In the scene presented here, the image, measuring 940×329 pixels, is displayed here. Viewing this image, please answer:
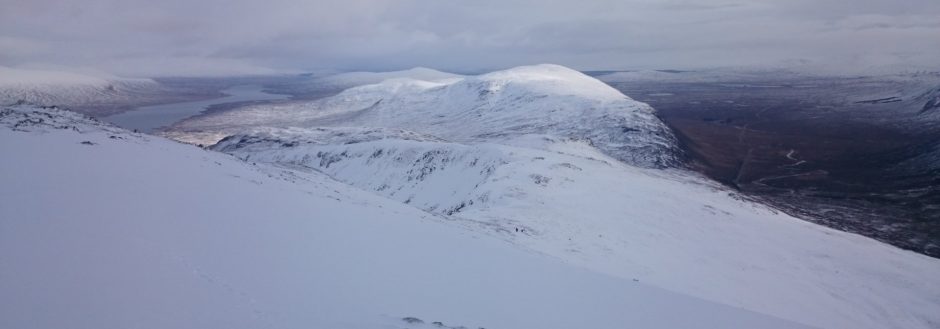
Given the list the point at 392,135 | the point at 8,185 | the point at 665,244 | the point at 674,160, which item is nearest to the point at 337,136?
the point at 392,135

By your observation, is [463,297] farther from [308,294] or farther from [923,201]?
[923,201]

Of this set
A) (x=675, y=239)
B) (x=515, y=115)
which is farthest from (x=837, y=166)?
(x=675, y=239)

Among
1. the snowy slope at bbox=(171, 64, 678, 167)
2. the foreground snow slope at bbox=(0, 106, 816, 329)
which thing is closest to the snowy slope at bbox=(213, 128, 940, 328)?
the foreground snow slope at bbox=(0, 106, 816, 329)

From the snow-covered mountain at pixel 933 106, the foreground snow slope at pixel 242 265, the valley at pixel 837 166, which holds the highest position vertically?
the snow-covered mountain at pixel 933 106

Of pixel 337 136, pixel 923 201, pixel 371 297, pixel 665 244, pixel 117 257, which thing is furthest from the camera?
Result: pixel 337 136

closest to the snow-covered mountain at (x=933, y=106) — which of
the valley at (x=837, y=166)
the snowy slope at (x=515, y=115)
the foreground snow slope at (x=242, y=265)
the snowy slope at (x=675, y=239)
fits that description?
the valley at (x=837, y=166)

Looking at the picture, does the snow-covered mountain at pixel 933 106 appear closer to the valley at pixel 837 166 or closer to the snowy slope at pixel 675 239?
the valley at pixel 837 166

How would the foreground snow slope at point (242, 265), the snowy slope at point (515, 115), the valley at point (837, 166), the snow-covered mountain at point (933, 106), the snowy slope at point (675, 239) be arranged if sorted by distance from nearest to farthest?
the foreground snow slope at point (242, 265) < the snowy slope at point (675, 239) < the valley at point (837, 166) < the snowy slope at point (515, 115) < the snow-covered mountain at point (933, 106)

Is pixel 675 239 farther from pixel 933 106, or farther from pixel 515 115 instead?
pixel 933 106
